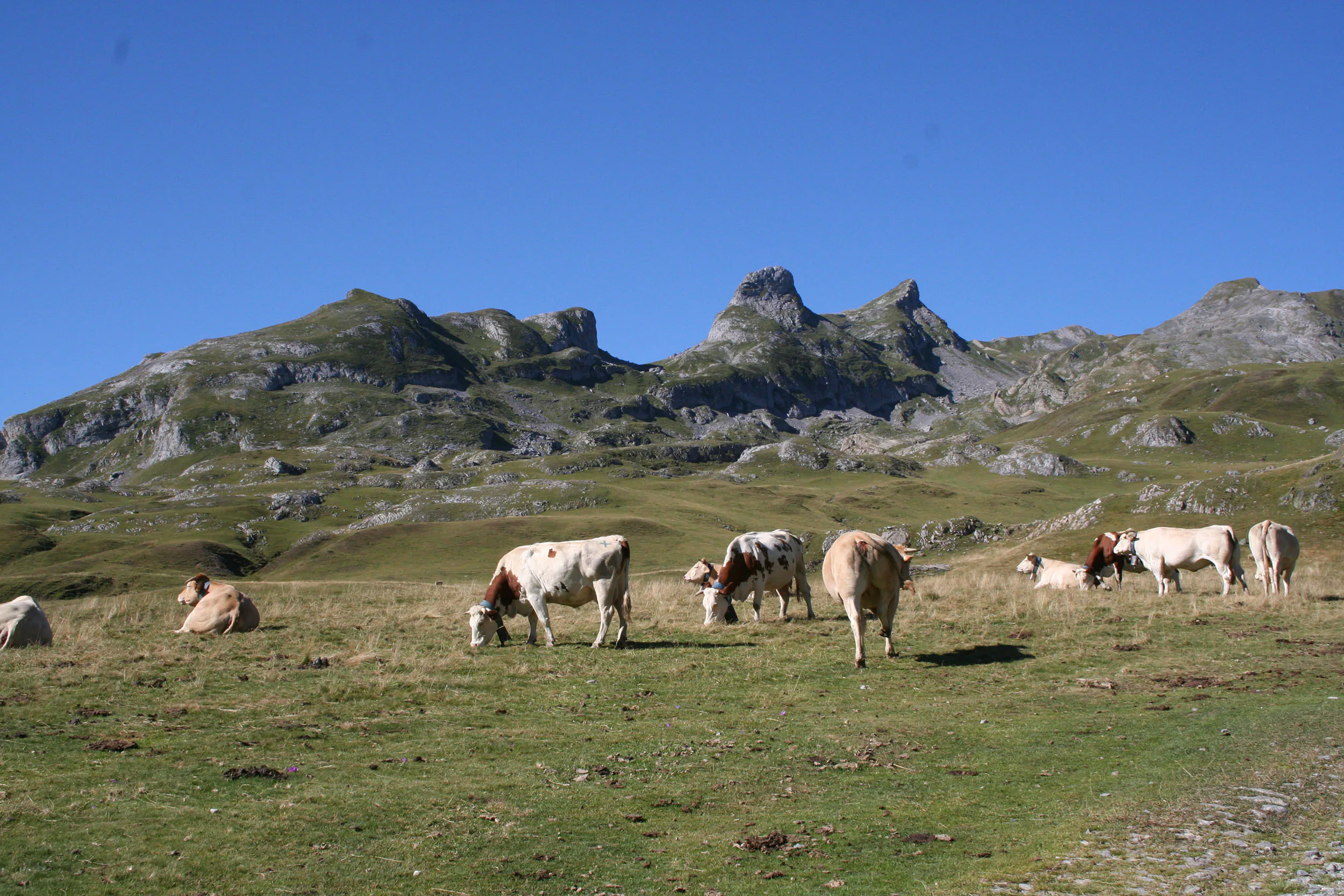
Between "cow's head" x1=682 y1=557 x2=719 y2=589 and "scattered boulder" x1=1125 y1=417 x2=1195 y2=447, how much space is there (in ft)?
592

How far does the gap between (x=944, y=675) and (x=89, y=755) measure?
1482 cm

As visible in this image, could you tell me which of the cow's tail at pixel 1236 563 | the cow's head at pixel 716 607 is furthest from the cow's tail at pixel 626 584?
the cow's tail at pixel 1236 563

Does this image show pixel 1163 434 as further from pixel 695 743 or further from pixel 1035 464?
pixel 695 743

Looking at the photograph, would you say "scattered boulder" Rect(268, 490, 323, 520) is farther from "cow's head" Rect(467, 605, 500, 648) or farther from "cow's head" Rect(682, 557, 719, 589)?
"cow's head" Rect(467, 605, 500, 648)

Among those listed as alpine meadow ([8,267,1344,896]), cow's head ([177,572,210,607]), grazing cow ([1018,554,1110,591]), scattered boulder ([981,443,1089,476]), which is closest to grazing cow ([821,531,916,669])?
alpine meadow ([8,267,1344,896])

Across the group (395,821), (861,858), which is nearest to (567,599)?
(395,821)

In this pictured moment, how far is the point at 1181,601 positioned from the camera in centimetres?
2570

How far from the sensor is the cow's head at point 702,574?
30.0m

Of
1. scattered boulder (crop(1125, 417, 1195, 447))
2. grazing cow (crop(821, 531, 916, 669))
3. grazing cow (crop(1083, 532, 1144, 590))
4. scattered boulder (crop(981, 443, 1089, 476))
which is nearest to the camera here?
grazing cow (crop(821, 531, 916, 669))

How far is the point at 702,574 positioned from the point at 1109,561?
1547 centimetres

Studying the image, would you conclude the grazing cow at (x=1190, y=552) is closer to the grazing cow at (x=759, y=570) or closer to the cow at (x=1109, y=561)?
the cow at (x=1109, y=561)

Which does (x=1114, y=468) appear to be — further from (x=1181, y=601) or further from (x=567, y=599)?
(x=567, y=599)

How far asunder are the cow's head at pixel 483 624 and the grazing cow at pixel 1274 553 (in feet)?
77.0

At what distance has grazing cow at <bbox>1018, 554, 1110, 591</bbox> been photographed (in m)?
33.2
